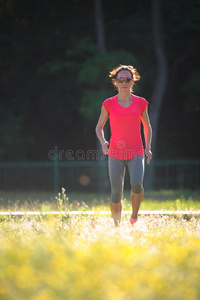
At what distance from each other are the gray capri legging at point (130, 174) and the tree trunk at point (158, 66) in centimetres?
1049

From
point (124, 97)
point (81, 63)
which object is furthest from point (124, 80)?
point (81, 63)

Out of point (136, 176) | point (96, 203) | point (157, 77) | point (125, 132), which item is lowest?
point (96, 203)

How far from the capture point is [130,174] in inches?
201

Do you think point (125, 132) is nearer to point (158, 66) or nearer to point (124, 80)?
point (124, 80)

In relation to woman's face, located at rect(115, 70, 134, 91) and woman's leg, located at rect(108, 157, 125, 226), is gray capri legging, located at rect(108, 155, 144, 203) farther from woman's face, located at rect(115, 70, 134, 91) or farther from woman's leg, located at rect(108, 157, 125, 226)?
woman's face, located at rect(115, 70, 134, 91)

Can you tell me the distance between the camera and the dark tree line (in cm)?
1465

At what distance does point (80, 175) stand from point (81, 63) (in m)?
4.55

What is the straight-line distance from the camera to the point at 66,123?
17000 mm

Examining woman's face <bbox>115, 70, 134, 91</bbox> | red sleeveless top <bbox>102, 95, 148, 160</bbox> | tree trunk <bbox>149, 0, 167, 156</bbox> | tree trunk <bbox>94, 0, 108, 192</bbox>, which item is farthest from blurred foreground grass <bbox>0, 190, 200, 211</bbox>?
tree trunk <bbox>149, 0, 167, 156</bbox>

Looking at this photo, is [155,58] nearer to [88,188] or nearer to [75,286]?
[88,188]

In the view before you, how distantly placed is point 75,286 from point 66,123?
581 inches

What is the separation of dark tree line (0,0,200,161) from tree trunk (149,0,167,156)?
0.11ft

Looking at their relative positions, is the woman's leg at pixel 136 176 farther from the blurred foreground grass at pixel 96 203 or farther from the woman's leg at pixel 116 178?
the blurred foreground grass at pixel 96 203

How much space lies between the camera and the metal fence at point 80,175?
15883 millimetres
